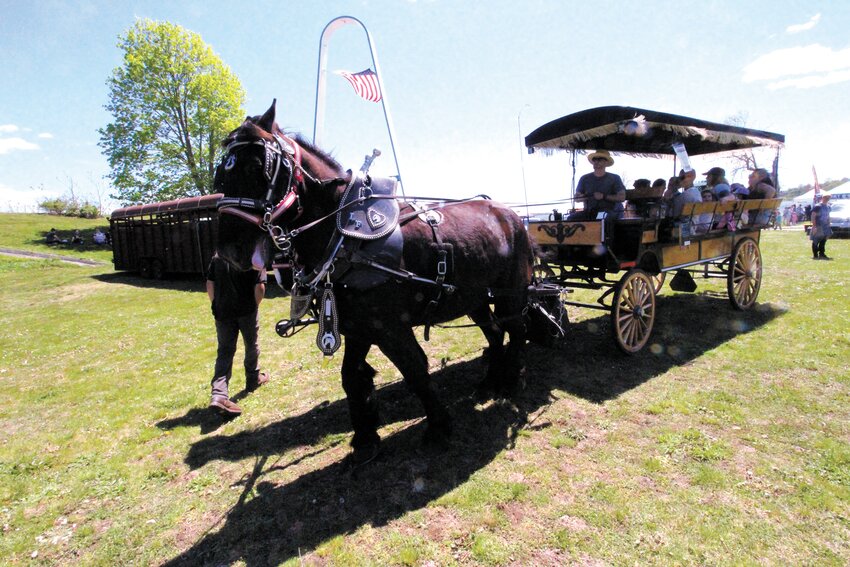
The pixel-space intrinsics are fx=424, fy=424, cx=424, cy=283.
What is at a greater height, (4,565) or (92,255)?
(92,255)

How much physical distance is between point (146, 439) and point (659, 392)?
18.2 ft

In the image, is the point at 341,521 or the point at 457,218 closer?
the point at 341,521

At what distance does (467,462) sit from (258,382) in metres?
3.28

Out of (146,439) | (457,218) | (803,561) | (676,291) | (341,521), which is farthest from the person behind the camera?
(676,291)

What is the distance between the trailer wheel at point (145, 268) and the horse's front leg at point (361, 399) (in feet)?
57.4

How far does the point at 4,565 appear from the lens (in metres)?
2.81

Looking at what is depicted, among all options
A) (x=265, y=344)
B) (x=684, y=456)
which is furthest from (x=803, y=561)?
(x=265, y=344)

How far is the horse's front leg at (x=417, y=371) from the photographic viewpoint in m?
3.31

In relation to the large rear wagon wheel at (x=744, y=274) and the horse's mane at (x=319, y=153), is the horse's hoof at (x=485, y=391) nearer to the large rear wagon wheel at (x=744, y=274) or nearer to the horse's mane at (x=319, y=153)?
the horse's mane at (x=319, y=153)

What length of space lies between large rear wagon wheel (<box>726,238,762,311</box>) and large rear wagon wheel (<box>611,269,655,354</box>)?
260 cm

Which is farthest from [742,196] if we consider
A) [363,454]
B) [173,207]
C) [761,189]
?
[173,207]

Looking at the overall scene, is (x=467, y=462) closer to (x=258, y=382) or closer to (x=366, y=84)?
(x=258, y=382)

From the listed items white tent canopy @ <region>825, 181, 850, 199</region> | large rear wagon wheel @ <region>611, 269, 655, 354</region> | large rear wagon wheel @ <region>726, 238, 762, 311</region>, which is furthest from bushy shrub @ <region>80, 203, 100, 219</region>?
white tent canopy @ <region>825, 181, 850, 199</region>

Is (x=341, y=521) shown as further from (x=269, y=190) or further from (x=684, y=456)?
(x=684, y=456)
